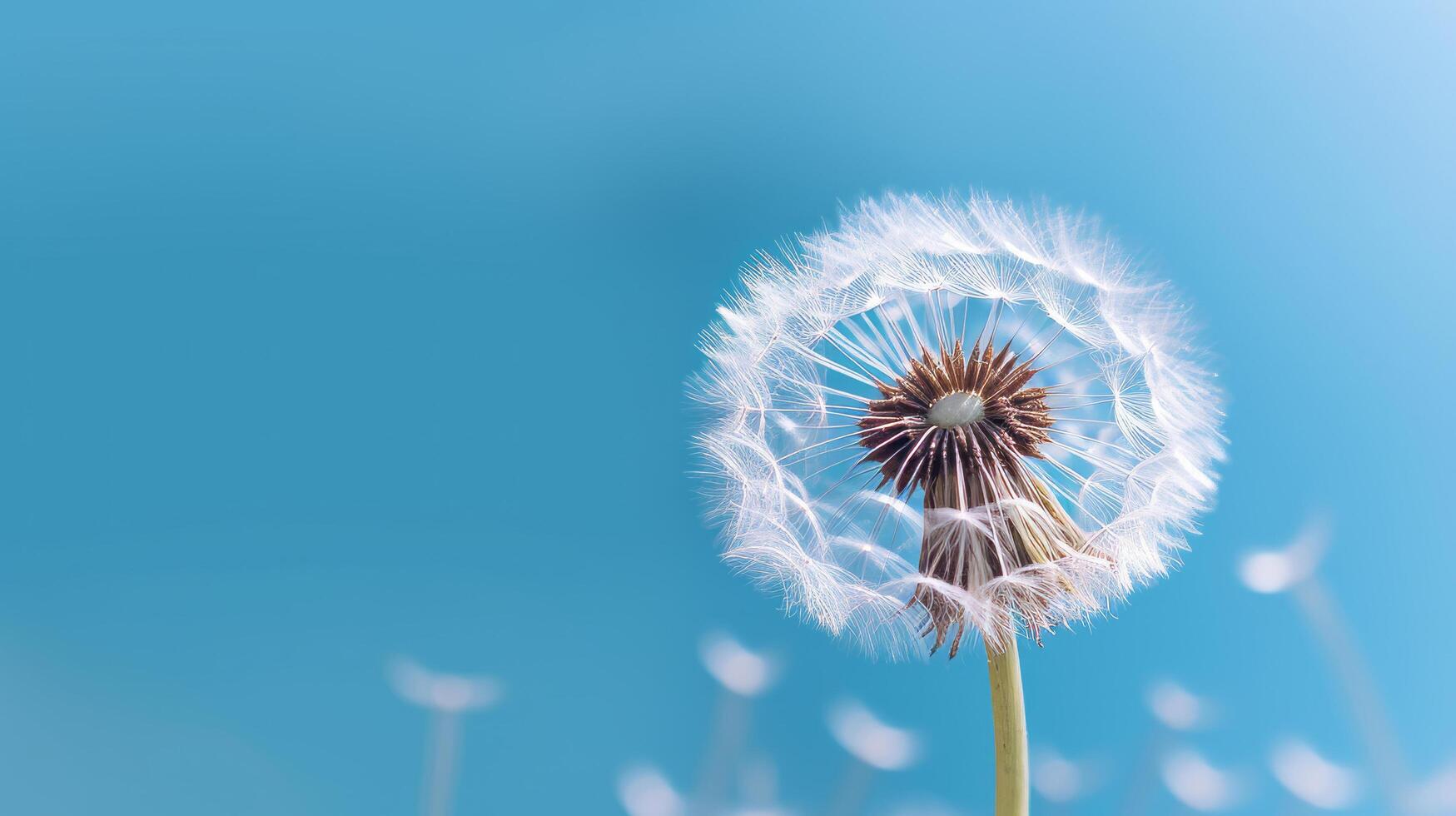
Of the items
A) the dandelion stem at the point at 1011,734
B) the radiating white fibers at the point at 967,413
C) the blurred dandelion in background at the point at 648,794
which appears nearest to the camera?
the radiating white fibers at the point at 967,413

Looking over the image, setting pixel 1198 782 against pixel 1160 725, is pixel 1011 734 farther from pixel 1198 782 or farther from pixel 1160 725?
pixel 1198 782

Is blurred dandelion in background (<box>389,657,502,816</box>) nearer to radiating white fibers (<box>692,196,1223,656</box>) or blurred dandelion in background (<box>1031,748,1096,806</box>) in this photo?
radiating white fibers (<box>692,196,1223,656</box>)

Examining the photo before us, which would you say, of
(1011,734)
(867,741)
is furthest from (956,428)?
(867,741)

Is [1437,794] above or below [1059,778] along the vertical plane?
below

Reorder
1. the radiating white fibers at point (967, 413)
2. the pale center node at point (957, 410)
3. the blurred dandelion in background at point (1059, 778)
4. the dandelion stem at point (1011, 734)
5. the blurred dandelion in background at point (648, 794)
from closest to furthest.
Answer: the radiating white fibers at point (967, 413), the dandelion stem at point (1011, 734), the pale center node at point (957, 410), the blurred dandelion in background at point (648, 794), the blurred dandelion in background at point (1059, 778)

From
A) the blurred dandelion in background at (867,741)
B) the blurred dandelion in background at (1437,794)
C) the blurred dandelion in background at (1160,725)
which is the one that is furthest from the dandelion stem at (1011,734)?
the blurred dandelion in background at (1437,794)

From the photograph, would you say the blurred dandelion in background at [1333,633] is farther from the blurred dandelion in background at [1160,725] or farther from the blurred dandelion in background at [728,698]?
the blurred dandelion in background at [728,698]

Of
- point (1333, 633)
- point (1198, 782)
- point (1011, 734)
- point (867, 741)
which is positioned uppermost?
point (1333, 633)
